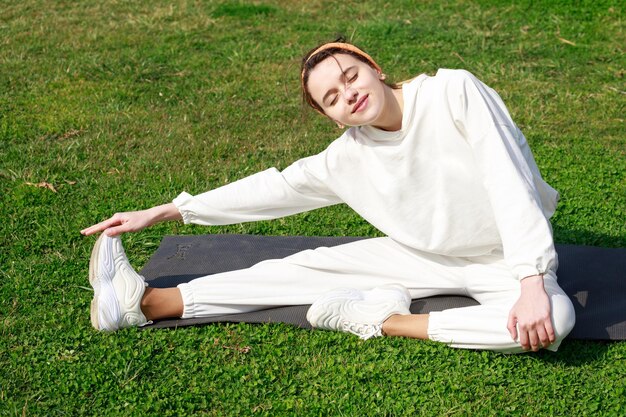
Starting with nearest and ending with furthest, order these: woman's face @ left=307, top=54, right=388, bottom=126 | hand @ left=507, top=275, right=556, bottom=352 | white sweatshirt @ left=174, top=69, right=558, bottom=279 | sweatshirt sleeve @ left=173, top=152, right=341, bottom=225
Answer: hand @ left=507, top=275, right=556, bottom=352, white sweatshirt @ left=174, top=69, right=558, bottom=279, woman's face @ left=307, top=54, right=388, bottom=126, sweatshirt sleeve @ left=173, top=152, right=341, bottom=225

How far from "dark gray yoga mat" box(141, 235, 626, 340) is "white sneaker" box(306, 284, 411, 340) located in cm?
12

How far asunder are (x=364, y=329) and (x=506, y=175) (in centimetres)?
92

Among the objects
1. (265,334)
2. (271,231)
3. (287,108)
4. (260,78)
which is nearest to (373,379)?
(265,334)

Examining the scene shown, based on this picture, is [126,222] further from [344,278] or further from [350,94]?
[350,94]

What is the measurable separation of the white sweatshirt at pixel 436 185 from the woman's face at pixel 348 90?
0.53 ft

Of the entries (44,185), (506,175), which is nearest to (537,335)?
(506,175)

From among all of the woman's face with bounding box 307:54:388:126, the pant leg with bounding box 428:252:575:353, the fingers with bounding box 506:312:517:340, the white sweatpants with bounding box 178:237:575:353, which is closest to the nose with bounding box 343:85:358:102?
the woman's face with bounding box 307:54:388:126

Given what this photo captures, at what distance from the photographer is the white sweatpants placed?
3.95 metres

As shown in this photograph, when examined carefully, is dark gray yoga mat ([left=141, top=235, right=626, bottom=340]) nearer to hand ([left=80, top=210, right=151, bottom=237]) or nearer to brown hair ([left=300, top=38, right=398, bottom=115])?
hand ([left=80, top=210, right=151, bottom=237])

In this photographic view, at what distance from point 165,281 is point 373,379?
1.31m

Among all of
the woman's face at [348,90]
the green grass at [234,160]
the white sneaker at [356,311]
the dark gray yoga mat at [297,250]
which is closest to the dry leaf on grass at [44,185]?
the green grass at [234,160]

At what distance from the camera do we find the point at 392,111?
3.75 meters

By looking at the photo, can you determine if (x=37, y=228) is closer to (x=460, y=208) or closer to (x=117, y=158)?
(x=117, y=158)

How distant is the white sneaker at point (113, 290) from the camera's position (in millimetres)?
3932
